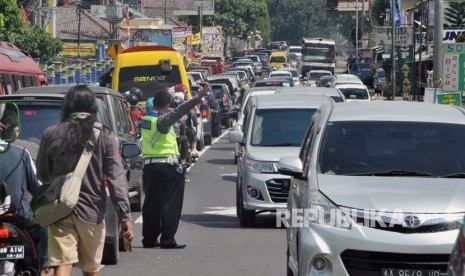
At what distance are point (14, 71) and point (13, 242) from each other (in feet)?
59.6

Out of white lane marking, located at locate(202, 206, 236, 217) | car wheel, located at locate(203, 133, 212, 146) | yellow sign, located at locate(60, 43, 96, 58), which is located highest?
white lane marking, located at locate(202, 206, 236, 217)

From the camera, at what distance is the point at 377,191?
9.52 meters

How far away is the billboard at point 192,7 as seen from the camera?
114m

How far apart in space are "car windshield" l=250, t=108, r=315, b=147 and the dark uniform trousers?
3.22m

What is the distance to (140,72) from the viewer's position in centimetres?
3025

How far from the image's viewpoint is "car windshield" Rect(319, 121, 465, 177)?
10.2 metres

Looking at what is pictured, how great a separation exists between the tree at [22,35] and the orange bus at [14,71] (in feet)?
28.6

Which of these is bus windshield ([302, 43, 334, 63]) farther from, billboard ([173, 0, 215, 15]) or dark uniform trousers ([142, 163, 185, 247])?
dark uniform trousers ([142, 163, 185, 247])

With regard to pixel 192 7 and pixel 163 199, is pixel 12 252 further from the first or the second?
pixel 192 7

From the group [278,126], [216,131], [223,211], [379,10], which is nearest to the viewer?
[278,126]

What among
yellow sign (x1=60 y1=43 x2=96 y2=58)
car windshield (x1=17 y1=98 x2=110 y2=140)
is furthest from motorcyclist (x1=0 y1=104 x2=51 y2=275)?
yellow sign (x1=60 y1=43 x2=96 y2=58)

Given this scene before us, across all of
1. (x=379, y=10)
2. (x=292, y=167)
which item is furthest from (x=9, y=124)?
(x=379, y=10)

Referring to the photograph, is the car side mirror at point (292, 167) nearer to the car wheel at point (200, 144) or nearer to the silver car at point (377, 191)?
the silver car at point (377, 191)

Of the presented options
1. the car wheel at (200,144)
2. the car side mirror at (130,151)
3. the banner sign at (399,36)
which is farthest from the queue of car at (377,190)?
the banner sign at (399,36)
